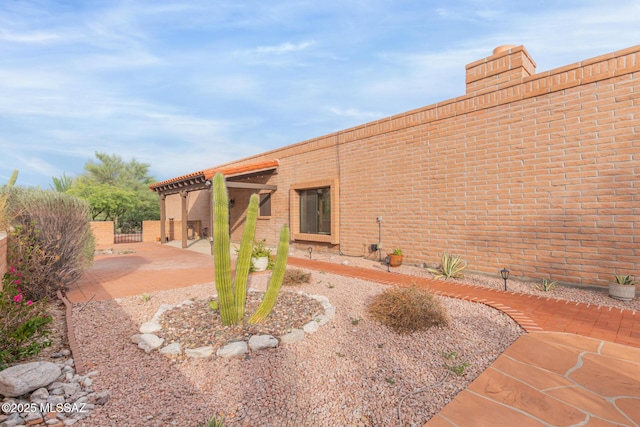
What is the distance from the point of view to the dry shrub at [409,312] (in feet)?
11.9

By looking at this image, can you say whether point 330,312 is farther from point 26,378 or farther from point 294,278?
point 26,378

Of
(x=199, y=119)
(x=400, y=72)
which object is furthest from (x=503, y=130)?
(x=199, y=119)

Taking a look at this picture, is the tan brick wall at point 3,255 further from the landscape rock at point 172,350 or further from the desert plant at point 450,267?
the desert plant at point 450,267

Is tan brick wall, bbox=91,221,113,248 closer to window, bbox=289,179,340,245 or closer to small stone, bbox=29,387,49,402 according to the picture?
window, bbox=289,179,340,245

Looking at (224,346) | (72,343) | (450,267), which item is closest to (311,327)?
(224,346)

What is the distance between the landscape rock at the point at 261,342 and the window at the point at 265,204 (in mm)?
9846

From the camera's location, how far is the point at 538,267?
228 inches

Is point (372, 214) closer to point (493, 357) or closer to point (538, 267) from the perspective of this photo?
point (538, 267)

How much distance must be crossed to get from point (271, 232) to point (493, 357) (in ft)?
34.2

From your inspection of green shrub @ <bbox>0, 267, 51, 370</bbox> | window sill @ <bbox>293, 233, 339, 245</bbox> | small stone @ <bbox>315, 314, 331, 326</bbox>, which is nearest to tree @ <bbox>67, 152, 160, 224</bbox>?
window sill @ <bbox>293, 233, 339, 245</bbox>

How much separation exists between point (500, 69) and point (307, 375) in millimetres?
7364

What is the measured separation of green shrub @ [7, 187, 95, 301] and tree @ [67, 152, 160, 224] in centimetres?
675

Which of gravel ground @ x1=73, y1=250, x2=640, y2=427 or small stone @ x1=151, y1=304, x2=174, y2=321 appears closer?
gravel ground @ x1=73, y1=250, x2=640, y2=427

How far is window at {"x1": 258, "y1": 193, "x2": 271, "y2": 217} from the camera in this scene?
1295cm
